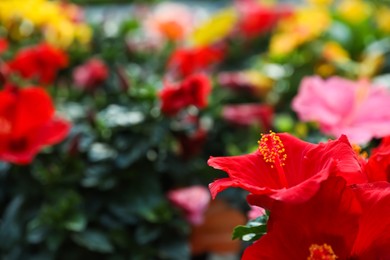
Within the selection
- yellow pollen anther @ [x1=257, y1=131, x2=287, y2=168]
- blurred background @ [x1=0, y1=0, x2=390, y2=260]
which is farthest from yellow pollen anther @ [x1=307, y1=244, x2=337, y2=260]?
blurred background @ [x1=0, y1=0, x2=390, y2=260]

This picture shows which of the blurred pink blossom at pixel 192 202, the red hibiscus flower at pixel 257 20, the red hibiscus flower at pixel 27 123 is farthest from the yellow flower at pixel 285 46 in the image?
the red hibiscus flower at pixel 27 123

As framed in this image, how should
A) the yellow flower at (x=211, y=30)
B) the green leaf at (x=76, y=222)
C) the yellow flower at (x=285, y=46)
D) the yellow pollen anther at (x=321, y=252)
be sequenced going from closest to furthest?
the yellow pollen anther at (x=321, y=252)
the green leaf at (x=76, y=222)
the yellow flower at (x=285, y=46)
the yellow flower at (x=211, y=30)

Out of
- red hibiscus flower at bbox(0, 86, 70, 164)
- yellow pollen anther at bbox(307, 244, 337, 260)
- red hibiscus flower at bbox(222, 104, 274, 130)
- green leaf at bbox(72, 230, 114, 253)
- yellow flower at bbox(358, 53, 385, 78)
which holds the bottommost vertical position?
yellow pollen anther at bbox(307, 244, 337, 260)

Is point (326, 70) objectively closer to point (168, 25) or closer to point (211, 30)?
point (211, 30)

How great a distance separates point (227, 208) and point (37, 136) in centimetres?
43

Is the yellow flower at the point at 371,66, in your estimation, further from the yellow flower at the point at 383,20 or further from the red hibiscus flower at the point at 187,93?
the red hibiscus flower at the point at 187,93

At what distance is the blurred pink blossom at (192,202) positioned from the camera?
1.30m

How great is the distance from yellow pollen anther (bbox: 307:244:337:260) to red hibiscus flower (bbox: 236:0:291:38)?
1822 millimetres

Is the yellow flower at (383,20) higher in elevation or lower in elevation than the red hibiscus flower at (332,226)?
higher

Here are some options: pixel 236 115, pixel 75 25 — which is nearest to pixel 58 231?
pixel 236 115

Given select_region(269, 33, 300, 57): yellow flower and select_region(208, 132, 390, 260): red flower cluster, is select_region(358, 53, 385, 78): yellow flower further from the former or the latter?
select_region(208, 132, 390, 260): red flower cluster

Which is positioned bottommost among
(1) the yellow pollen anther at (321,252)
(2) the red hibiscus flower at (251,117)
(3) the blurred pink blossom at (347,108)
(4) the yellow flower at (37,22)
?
(1) the yellow pollen anther at (321,252)

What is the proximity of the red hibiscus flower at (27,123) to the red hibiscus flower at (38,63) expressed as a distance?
0.30 m

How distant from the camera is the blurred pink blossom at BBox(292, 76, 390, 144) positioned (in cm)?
106
